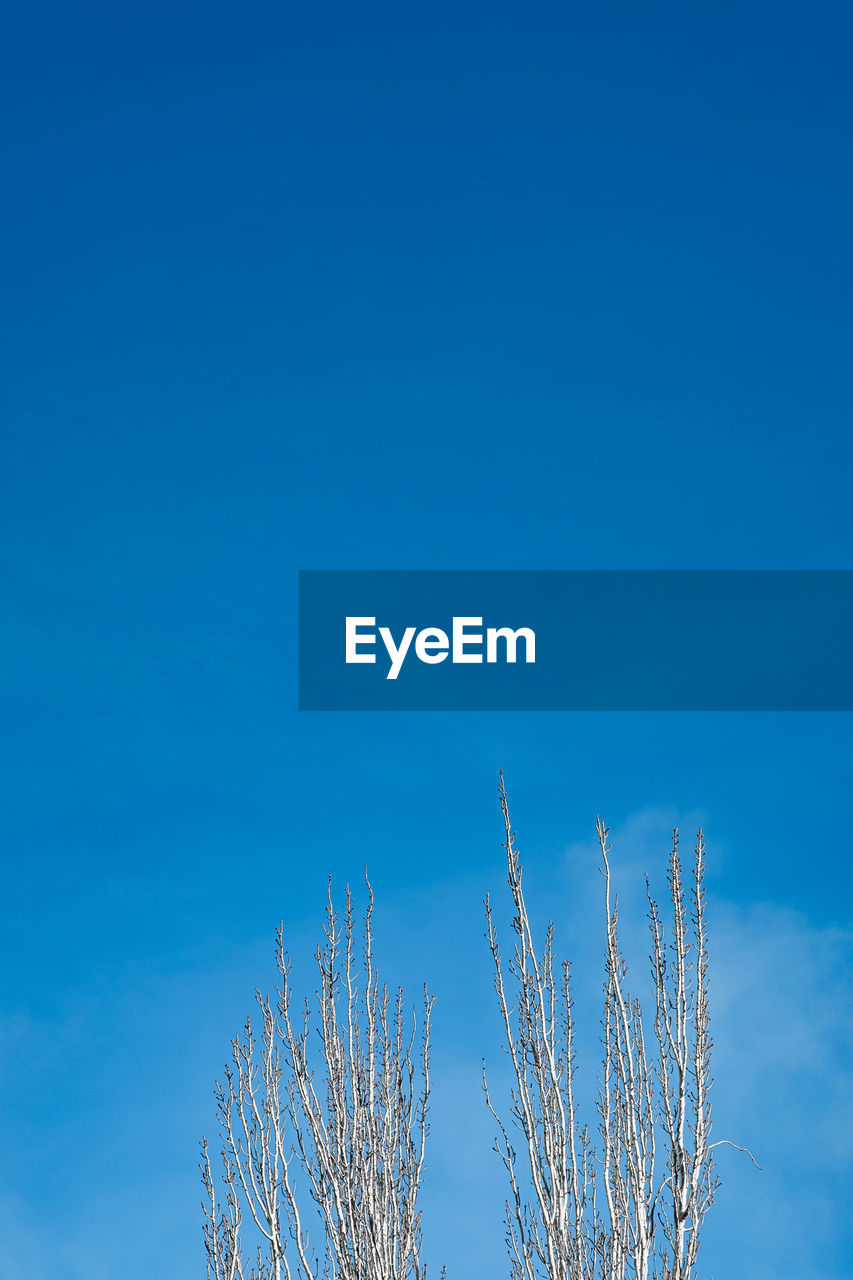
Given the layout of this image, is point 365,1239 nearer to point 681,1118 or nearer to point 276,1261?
point 276,1261

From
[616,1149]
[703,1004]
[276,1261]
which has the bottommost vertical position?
[276,1261]

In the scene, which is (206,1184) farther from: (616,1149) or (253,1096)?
(616,1149)

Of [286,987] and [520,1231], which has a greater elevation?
[286,987]

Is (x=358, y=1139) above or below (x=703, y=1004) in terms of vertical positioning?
below

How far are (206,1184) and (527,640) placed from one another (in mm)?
6702

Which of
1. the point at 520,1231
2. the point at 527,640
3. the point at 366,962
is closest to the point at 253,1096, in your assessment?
the point at 366,962

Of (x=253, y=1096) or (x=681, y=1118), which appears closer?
(x=681, y=1118)

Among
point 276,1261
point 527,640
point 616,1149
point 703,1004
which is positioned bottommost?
point 276,1261

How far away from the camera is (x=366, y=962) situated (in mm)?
9633

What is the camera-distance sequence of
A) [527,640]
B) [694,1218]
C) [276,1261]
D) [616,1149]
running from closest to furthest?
[694,1218], [616,1149], [276,1261], [527,640]

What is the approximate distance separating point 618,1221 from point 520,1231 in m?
0.66

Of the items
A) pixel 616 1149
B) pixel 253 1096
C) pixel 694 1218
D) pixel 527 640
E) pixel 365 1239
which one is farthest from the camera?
pixel 527 640

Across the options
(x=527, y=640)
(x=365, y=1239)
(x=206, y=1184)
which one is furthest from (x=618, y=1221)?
(x=527, y=640)

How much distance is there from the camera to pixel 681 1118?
755 centimetres
